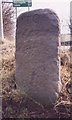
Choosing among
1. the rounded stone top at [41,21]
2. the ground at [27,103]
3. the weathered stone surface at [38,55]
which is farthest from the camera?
the rounded stone top at [41,21]

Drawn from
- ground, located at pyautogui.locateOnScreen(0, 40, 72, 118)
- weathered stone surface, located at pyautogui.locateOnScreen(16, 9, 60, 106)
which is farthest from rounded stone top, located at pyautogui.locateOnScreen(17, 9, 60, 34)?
ground, located at pyautogui.locateOnScreen(0, 40, 72, 118)

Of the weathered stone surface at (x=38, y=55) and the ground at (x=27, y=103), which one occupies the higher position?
the weathered stone surface at (x=38, y=55)

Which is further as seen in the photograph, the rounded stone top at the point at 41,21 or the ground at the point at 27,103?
the rounded stone top at the point at 41,21

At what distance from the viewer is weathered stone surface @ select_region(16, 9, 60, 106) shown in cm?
580

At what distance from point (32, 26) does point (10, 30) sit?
21.9 feet

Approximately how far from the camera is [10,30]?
41.6 feet

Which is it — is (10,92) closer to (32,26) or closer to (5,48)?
(32,26)

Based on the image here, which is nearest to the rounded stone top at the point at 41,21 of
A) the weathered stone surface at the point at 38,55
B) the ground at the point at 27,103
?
the weathered stone surface at the point at 38,55

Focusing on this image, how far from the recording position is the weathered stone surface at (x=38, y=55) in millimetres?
5797

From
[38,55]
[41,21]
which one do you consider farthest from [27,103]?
[41,21]

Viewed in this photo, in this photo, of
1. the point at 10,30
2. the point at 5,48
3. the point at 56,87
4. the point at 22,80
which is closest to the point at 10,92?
the point at 22,80

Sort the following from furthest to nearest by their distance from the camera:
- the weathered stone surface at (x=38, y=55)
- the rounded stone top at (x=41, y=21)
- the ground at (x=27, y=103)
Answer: the rounded stone top at (x=41, y=21)
the weathered stone surface at (x=38, y=55)
the ground at (x=27, y=103)

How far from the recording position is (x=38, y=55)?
5.91 m

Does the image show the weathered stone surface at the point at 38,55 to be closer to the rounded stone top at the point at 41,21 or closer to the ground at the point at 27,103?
the rounded stone top at the point at 41,21
